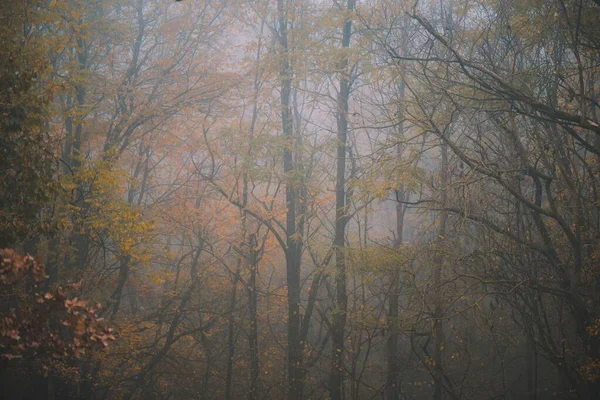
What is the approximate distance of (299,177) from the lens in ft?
34.9

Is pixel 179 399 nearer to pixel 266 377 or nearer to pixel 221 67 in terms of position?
pixel 266 377

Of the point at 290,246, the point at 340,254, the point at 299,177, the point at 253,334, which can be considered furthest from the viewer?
the point at 253,334

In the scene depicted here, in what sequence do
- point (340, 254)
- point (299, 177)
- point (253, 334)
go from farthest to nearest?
point (253, 334)
point (299, 177)
point (340, 254)

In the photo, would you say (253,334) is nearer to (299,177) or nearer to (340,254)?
(340,254)

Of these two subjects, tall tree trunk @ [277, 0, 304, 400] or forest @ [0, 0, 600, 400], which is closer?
forest @ [0, 0, 600, 400]

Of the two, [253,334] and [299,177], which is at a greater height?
[299,177]

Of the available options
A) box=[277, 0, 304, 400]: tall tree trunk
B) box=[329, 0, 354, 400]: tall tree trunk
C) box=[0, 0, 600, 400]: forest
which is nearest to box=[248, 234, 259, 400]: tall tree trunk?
box=[0, 0, 600, 400]: forest

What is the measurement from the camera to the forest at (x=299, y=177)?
20.1 feet

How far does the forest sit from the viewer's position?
614 centimetres

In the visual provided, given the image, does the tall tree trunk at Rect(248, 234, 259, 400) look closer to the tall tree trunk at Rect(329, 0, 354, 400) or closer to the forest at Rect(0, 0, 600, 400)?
the forest at Rect(0, 0, 600, 400)

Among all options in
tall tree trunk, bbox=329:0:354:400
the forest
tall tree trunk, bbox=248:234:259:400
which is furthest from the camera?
tall tree trunk, bbox=248:234:259:400

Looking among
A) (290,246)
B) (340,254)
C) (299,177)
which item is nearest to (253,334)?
(290,246)

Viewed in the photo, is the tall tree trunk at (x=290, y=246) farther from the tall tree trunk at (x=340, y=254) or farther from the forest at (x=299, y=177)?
the tall tree trunk at (x=340, y=254)

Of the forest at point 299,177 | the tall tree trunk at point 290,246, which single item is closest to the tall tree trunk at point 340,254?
the forest at point 299,177
